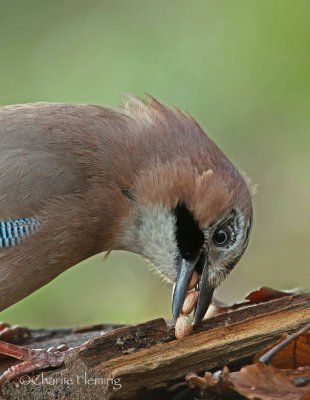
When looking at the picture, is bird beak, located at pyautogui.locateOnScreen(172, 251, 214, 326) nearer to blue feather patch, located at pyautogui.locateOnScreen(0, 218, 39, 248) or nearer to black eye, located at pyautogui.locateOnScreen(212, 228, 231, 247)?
black eye, located at pyautogui.locateOnScreen(212, 228, 231, 247)

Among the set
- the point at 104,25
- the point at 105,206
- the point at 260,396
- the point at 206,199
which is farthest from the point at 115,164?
the point at 104,25

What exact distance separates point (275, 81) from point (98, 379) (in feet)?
17.7

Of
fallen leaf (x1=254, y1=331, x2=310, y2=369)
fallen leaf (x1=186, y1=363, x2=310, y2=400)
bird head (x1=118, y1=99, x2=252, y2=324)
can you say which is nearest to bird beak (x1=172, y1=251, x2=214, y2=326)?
bird head (x1=118, y1=99, x2=252, y2=324)

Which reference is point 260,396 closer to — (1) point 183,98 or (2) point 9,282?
(2) point 9,282

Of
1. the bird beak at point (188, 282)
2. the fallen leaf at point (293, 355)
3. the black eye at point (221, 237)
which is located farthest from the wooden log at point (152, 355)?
the black eye at point (221, 237)

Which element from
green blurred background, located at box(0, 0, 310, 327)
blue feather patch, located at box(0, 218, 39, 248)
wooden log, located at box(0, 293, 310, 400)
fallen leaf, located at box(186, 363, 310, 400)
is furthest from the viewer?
green blurred background, located at box(0, 0, 310, 327)

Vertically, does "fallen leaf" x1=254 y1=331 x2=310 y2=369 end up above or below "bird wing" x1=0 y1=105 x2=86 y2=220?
below

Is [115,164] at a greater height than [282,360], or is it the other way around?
[115,164]

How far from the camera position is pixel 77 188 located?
4961 millimetres

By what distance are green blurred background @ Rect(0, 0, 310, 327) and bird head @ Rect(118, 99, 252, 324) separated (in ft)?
9.80

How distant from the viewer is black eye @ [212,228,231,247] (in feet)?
15.9

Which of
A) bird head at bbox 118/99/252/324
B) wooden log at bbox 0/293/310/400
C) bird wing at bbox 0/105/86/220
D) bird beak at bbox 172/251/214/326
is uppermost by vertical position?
bird wing at bbox 0/105/86/220

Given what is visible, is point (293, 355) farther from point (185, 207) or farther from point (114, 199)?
point (114, 199)

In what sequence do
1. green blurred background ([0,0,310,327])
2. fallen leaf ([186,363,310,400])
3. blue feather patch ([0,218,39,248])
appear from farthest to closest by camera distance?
green blurred background ([0,0,310,327]) < blue feather patch ([0,218,39,248]) < fallen leaf ([186,363,310,400])
